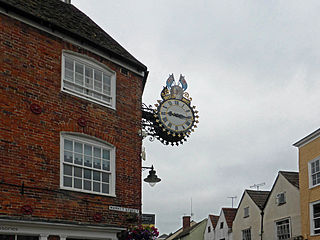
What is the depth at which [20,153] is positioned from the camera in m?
11.8

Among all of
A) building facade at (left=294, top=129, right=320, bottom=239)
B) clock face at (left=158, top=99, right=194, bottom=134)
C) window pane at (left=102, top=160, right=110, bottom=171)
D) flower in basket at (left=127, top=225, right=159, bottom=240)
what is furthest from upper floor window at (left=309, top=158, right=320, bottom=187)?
window pane at (left=102, top=160, right=110, bottom=171)

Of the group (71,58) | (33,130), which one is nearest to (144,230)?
(33,130)

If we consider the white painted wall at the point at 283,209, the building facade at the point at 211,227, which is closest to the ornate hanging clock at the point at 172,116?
the white painted wall at the point at 283,209

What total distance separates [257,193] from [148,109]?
21303 mm

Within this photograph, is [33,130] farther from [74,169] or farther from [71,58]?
[71,58]

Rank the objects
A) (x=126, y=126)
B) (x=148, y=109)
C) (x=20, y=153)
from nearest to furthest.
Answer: (x=20, y=153), (x=126, y=126), (x=148, y=109)

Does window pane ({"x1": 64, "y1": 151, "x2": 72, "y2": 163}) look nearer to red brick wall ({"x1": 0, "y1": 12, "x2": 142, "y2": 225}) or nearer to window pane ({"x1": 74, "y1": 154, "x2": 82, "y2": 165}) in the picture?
window pane ({"x1": 74, "y1": 154, "x2": 82, "y2": 165})

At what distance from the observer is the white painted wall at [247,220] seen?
33.5 metres

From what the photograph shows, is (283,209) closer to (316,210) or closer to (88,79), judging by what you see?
(316,210)

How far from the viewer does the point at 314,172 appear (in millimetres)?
24438

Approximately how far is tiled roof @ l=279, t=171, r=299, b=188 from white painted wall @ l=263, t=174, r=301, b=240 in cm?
18

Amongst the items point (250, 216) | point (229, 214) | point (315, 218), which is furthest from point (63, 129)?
point (229, 214)

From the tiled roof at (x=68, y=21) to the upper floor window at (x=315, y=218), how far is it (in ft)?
43.3

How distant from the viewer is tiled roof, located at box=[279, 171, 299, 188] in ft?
94.2
